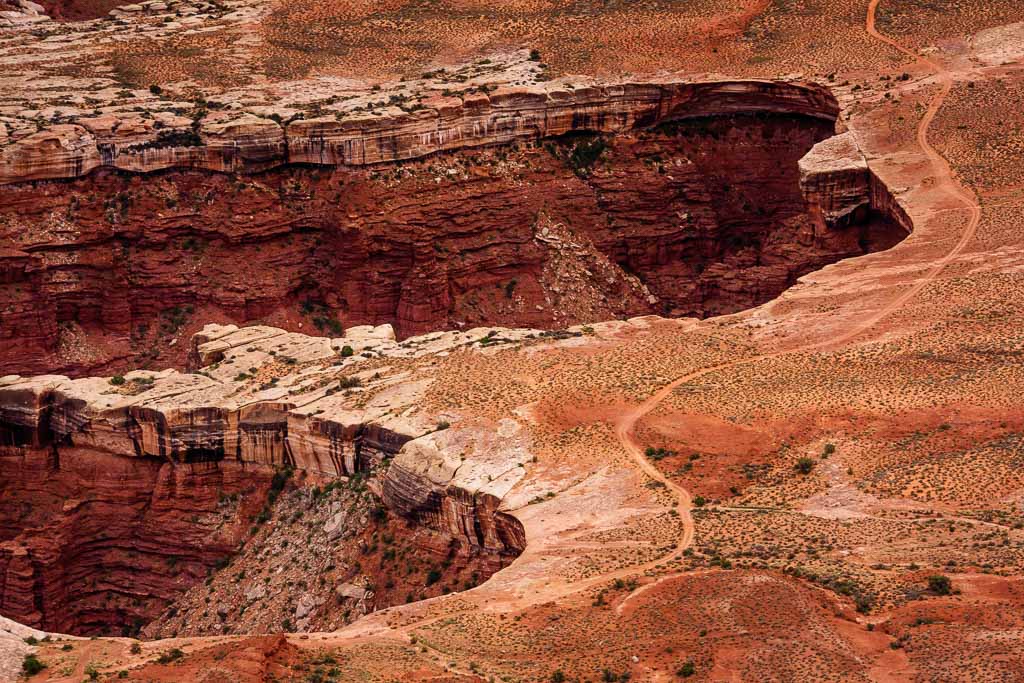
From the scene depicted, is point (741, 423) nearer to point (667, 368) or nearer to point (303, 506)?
point (667, 368)

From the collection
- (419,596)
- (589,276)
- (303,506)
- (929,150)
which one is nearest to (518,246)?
(589,276)

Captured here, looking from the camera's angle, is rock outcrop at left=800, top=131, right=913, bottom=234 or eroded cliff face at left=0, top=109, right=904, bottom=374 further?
eroded cliff face at left=0, top=109, right=904, bottom=374

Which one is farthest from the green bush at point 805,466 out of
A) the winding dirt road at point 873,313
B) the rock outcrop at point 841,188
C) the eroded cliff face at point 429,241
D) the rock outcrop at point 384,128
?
the rock outcrop at point 384,128

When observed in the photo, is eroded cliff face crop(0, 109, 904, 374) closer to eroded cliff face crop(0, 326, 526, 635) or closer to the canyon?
the canyon

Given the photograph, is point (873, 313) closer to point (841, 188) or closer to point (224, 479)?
point (841, 188)

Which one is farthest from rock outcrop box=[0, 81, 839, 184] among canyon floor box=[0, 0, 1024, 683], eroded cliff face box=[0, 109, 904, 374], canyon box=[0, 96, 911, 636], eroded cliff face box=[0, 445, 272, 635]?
eroded cliff face box=[0, 445, 272, 635]

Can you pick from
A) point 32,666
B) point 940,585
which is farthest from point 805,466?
point 32,666
